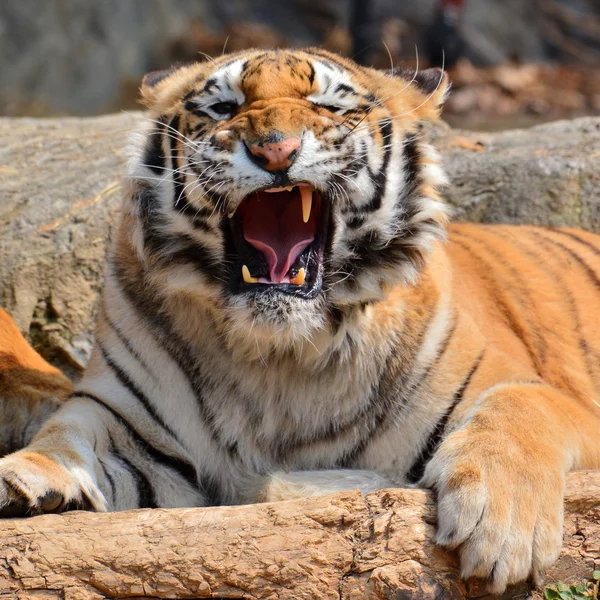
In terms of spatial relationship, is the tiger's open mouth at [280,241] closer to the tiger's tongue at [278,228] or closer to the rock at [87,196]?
the tiger's tongue at [278,228]

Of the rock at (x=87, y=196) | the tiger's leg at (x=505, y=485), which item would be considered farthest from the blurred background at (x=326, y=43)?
the tiger's leg at (x=505, y=485)

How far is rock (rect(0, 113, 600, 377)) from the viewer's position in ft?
11.6

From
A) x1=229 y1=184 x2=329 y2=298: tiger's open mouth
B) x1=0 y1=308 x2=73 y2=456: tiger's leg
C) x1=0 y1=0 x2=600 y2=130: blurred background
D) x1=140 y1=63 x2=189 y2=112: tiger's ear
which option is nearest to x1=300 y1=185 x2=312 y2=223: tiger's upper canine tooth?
x1=229 y1=184 x2=329 y2=298: tiger's open mouth

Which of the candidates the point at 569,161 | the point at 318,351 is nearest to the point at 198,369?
the point at 318,351

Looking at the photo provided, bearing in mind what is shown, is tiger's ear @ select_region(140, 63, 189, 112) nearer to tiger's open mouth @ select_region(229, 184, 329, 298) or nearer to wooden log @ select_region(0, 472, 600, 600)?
tiger's open mouth @ select_region(229, 184, 329, 298)

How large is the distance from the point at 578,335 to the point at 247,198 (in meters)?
1.26

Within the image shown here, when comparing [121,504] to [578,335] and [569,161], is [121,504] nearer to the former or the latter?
[578,335]

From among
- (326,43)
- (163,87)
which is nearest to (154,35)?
(326,43)

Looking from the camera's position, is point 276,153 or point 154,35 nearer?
point 276,153

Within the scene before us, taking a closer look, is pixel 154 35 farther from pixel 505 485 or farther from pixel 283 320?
pixel 505 485

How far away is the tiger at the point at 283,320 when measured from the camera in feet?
6.84

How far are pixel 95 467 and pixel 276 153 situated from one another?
0.84m

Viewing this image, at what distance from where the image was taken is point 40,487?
1924 millimetres

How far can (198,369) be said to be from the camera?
2.32 m
